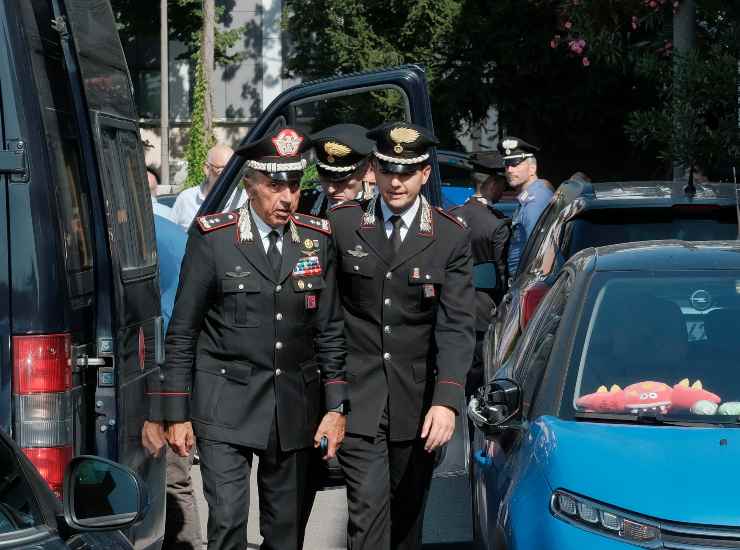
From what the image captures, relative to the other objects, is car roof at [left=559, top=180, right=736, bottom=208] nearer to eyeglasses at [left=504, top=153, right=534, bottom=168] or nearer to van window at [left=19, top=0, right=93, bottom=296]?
eyeglasses at [left=504, top=153, right=534, bottom=168]

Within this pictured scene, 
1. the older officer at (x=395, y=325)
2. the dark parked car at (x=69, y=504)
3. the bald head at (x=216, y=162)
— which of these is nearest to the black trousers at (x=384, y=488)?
the older officer at (x=395, y=325)

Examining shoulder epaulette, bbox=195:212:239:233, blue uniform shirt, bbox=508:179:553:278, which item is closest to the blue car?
shoulder epaulette, bbox=195:212:239:233

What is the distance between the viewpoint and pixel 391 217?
19.8 ft

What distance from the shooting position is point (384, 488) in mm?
5918

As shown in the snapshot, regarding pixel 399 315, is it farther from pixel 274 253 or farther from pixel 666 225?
pixel 666 225

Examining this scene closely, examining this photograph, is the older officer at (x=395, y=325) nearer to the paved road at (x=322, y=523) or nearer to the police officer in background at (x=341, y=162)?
the police officer in background at (x=341, y=162)

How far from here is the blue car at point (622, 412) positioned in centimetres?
445

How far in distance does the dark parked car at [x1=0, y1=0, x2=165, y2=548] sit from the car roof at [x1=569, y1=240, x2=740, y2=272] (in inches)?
68.1

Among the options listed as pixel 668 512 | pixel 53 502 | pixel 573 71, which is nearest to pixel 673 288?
pixel 668 512

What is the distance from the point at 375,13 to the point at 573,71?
6543mm

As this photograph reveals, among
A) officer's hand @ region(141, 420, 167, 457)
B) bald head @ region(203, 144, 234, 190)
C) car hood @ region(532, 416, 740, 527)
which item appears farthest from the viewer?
bald head @ region(203, 144, 234, 190)

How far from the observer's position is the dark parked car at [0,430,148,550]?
129 inches

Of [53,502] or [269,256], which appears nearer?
[53,502]

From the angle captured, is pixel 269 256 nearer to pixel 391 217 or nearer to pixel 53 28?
pixel 391 217
